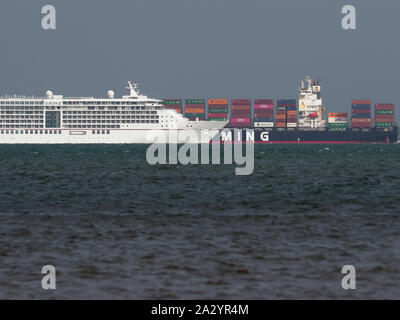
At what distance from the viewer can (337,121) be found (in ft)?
531

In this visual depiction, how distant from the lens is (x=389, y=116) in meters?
168

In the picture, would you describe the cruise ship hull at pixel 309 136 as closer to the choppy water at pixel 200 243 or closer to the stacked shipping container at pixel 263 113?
the stacked shipping container at pixel 263 113

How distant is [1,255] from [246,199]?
17.0 metres

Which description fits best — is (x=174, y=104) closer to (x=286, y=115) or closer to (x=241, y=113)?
(x=241, y=113)

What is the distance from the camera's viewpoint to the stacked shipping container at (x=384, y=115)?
548 ft

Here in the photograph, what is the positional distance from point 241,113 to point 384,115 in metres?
36.1

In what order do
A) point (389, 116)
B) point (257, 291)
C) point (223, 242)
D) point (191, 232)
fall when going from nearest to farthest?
point (257, 291) < point (223, 242) < point (191, 232) < point (389, 116)

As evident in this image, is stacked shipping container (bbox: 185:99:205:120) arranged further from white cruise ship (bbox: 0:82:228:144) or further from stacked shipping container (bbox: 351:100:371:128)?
stacked shipping container (bbox: 351:100:371:128)

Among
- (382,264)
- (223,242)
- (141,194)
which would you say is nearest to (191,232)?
(223,242)

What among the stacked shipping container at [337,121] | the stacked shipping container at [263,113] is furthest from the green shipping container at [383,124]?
the stacked shipping container at [263,113]

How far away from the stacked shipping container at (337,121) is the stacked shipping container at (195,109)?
31279 millimetres

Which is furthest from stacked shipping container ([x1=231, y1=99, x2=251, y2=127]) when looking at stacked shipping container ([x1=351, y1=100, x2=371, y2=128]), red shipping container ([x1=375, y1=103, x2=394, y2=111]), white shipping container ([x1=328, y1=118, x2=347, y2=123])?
red shipping container ([x1=375, y1=103, x2=394, y2=111])
